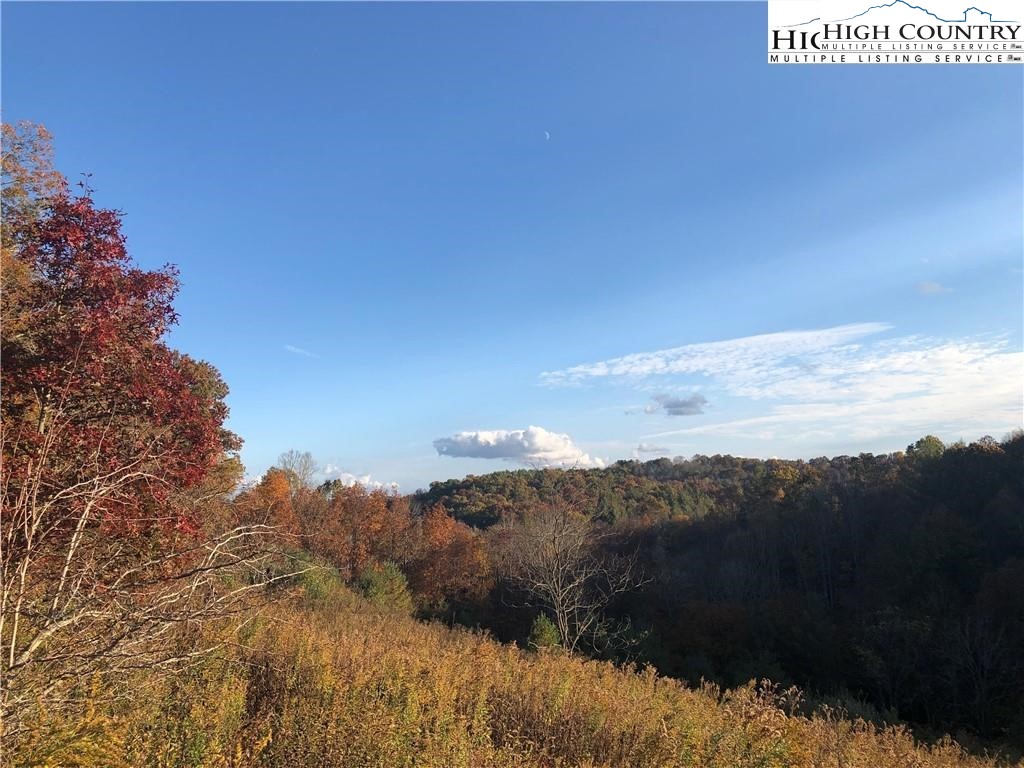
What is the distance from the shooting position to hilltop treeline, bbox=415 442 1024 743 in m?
23.0

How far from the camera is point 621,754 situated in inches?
210

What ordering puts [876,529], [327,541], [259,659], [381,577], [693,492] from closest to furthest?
[259,659] < [381,577] < [327,541] < [876,529] < [693,492]

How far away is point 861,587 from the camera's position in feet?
127

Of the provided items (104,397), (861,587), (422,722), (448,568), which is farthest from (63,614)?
(861,587)

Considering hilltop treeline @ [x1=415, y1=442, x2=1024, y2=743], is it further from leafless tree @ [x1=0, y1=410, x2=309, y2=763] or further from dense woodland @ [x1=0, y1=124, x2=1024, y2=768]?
leafless tree @ [x1=0, y1=410, x2=309, y2=763]

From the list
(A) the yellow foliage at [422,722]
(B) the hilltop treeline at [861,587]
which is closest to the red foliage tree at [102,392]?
(A) the yellow foliage at [422,722]

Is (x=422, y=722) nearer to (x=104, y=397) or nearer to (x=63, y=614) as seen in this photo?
(x=63, y=614)

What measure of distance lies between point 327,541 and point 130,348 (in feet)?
111

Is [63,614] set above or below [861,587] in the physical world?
above

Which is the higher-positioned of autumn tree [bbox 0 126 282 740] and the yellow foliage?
autumn tree [bbox 0 126 282 740]

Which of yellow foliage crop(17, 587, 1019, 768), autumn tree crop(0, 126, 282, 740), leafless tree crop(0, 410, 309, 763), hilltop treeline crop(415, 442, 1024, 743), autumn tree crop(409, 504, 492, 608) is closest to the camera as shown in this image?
leafless tree crop(0, 410, 309, 763)

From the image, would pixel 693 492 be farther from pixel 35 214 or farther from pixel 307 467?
pixel 35 214

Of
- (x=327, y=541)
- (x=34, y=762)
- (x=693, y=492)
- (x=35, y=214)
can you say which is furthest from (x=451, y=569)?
(x=693, y=492)

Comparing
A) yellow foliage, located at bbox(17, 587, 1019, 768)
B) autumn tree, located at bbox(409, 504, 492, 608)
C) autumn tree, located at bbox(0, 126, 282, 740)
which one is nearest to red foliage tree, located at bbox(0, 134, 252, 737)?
autumn tree, located at bbox(0, 126, 282, 740)
